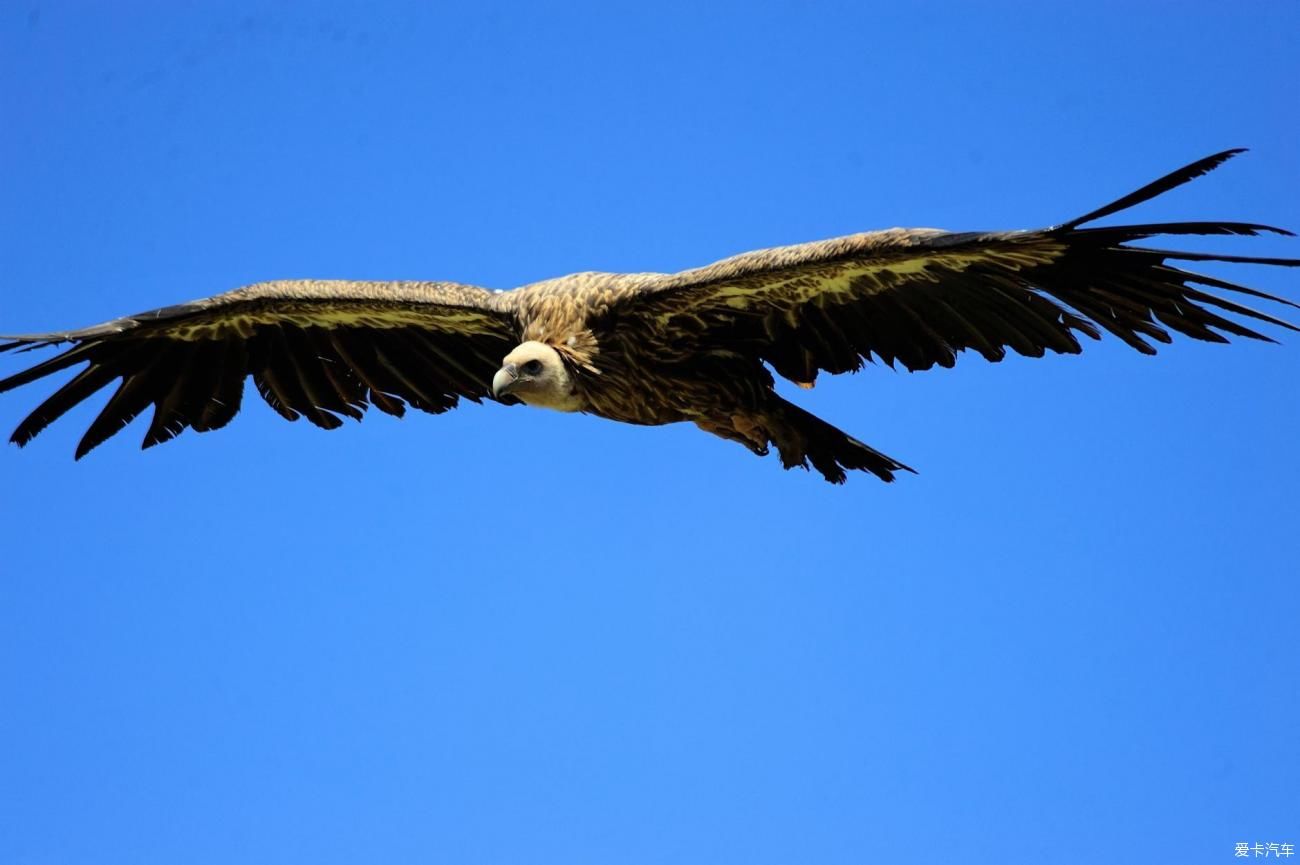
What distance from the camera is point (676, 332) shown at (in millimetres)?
10383

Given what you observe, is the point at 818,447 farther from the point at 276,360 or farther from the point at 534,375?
the point at 276,360

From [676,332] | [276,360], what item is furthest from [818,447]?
[276,360]

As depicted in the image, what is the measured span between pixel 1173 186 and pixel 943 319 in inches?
74.1

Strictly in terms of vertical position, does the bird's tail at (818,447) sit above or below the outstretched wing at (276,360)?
below

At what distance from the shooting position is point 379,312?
1154 cm

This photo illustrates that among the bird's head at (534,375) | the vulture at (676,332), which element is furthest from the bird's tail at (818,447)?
the bird's head at (534,375)

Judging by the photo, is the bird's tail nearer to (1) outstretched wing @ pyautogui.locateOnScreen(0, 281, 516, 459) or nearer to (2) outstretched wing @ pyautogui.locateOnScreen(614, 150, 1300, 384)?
(2) outstretched wing @ pyautogui.locateOnScreen(614, 150, 1300, 384)

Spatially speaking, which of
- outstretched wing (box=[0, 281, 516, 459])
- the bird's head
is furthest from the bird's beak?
outstretched wing (box=[0, 281, 516, 459])

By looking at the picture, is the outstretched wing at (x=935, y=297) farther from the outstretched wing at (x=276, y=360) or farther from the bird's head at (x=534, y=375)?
the outstretched wing at (x=276, y=360)

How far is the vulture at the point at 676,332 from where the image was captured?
9.35 metres

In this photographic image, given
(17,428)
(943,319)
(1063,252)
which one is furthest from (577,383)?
(17,428)

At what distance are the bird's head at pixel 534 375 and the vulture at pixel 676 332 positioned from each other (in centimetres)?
1

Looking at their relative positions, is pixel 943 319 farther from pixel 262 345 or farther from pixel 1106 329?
pixel 262 345

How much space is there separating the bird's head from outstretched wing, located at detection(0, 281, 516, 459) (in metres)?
1.01
